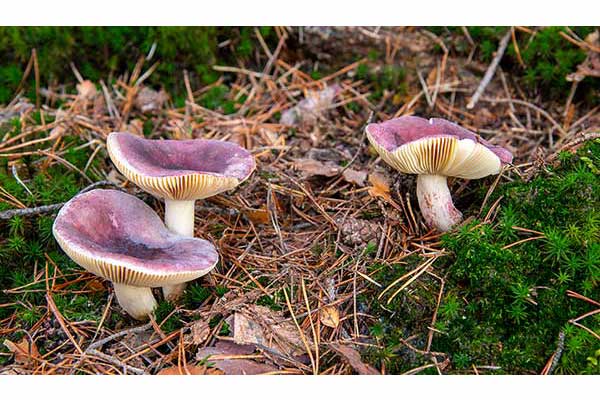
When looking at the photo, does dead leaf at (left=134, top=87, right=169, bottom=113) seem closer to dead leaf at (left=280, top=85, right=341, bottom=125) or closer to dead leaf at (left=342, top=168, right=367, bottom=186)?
dead leaf at (left=280, top=85, right=341, bottom=125)

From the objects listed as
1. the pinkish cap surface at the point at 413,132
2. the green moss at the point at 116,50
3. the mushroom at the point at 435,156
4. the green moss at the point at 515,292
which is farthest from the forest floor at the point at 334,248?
the green moss at the point at 116,50

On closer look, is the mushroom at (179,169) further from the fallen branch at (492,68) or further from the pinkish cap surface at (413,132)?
the fallen branch at (492,68)

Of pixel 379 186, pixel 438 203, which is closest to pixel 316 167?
pixel 379 186

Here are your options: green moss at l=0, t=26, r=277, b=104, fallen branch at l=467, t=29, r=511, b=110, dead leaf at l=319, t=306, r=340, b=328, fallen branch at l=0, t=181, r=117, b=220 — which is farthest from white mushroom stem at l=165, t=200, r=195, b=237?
fallen branch at l=467, t=29, r=511, b=110
